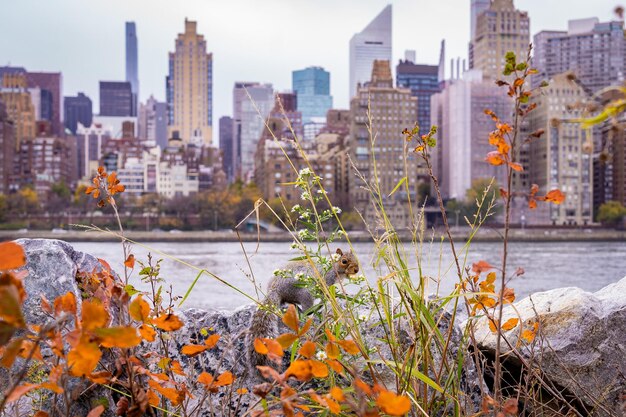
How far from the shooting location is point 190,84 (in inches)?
6978

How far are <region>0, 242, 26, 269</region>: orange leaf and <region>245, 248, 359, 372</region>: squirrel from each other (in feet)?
4.16

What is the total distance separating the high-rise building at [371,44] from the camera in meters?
173

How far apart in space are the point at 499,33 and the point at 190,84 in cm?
8066

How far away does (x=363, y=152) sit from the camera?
81.5 m

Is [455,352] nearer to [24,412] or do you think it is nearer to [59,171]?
[24,412]

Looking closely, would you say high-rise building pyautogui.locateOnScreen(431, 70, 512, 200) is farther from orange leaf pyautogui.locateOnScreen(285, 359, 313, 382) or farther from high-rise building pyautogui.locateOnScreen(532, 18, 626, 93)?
orange leaf pyautogui.locateOnScreen(285, 359, 313, 382)

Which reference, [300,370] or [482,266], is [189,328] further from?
[300,370]

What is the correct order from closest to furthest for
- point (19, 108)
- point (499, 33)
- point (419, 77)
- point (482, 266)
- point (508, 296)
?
point (482, 266)
point (508, 296)
point (499, 33)
point (19, 108)
point (419, 77)

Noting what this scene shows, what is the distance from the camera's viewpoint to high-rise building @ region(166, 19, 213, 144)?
174 meters

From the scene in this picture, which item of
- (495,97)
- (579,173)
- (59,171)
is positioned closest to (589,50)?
(495,97)

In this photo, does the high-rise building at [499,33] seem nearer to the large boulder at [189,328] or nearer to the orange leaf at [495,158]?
the large boulder at [189,328]

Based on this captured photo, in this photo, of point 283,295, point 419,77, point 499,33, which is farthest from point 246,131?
point 283,295

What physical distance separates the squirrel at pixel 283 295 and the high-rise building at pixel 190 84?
173 metres

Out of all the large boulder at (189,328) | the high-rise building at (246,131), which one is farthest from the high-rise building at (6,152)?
the large boulder at (189,328)
